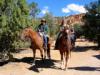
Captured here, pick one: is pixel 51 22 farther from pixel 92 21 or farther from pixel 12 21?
pixel 12 21

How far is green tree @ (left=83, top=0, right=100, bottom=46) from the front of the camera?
32.7 metres

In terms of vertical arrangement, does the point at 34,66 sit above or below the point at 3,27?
below

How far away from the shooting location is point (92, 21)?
3306 centimetres

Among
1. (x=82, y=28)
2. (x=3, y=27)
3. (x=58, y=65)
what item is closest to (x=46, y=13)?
(x=82, y=28)

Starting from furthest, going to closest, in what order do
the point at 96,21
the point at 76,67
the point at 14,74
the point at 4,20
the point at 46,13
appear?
the point at 46,13 < the point at 96,21 < the point at 4,20 < the point at 76,67 < the point at 14,74

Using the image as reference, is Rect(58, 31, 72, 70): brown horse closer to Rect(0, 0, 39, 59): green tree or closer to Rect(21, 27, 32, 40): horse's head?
Rect(21, 27, 32, 40): horse's head

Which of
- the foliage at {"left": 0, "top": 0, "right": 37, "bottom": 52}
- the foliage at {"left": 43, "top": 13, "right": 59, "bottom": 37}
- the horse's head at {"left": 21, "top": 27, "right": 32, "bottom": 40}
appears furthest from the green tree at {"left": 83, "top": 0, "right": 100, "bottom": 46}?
the foliage at {"left": 43, "top": 13, "right": 59, "bottom": 37}

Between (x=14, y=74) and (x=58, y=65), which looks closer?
(x=14, y=74)

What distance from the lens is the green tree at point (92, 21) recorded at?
1286 inches

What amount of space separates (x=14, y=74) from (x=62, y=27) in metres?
3.56

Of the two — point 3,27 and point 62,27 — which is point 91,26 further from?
point 62,27

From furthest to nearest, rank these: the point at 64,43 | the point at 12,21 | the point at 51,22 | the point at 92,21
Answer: the point at 51,22 → the point at 92,21 → the point at 12,21 → the point at 64,43

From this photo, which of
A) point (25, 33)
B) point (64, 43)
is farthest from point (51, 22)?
point (64, 43)

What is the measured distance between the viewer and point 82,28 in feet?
113
